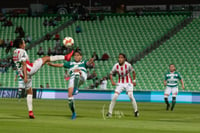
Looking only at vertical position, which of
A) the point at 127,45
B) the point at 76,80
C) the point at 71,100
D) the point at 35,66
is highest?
the point at 127,45

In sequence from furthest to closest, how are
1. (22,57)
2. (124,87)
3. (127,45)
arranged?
(127,45)
(124,87)
(22,57)

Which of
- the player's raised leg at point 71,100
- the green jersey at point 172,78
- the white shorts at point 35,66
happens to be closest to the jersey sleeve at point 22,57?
the white shorts at point 35,66

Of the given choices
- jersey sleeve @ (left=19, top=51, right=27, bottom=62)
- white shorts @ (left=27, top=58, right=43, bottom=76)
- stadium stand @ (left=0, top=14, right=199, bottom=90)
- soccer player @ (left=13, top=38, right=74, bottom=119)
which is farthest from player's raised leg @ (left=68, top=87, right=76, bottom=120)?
stadium stand @ (left=0, top=14, right=199, bottom=90)

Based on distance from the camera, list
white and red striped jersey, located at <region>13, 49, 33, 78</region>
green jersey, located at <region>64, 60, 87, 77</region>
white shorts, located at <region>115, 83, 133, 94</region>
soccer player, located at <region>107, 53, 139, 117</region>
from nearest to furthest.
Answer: white and red striped jersey, located at <region>13, 49, 33, 78</region>
green jersey, located at <region>64, 60, 87, 77</region>
soccer player, located at <region>107, 53, 139, 117</region>
white shorts, located at <region>115, 83, 133, 94</region>

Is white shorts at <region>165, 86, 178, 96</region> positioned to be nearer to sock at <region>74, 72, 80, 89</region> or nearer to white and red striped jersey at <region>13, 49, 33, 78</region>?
sock at <region>74, 72, 80, 89</region>

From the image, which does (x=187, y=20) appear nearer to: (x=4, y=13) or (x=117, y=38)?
(x=117, y=38)

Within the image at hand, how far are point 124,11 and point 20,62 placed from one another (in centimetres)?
4019

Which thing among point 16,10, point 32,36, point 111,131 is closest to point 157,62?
point 32,36

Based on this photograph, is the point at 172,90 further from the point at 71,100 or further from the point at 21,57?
the point at 21,57

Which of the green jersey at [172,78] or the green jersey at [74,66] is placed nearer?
the green jersey at [74,66]

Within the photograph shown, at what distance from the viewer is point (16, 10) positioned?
62.3 m

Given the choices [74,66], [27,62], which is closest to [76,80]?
[74,66]

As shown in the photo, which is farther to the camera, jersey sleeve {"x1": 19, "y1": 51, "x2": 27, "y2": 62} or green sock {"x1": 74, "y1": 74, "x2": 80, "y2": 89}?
green sock {"x1": 74, "y1": 74, "x2": 80, "y2": 89}

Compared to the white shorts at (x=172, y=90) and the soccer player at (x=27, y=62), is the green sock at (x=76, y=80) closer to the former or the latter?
the soccer player at (x=27, y=62)
